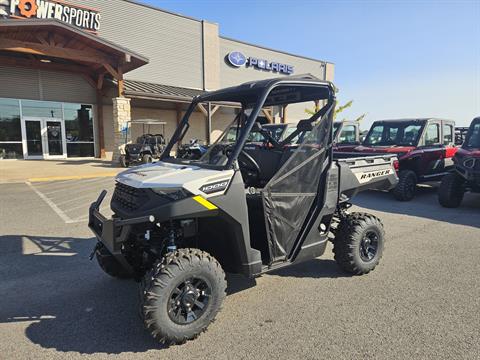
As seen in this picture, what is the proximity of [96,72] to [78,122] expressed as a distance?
2923mm

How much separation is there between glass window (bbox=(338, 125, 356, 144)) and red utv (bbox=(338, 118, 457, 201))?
125 cm

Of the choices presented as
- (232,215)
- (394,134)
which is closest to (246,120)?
(232,215)

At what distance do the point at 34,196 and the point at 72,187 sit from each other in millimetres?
1581

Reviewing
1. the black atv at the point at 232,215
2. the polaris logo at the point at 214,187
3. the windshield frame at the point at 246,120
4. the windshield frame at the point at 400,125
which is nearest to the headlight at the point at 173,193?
the black atv at the point at 232,215

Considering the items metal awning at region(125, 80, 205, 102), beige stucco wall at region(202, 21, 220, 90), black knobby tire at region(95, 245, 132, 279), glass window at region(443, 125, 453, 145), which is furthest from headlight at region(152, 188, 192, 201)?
beige stucco wall at region(202, 21, 220, 90)

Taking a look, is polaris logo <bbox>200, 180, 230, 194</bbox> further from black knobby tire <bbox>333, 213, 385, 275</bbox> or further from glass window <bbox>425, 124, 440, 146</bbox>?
glass window <bbox>425, 124, 440, 146</bbox>

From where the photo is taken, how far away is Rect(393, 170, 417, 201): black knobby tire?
852 cm

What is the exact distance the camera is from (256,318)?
3137mm

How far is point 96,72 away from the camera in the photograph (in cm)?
1888

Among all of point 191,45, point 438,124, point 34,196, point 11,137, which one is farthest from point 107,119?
point 438,124

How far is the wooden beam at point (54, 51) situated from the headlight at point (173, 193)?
Answer: 1405 centimetres

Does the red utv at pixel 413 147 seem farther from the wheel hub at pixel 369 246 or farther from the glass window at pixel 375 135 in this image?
the wheel hub at pixel 369 246

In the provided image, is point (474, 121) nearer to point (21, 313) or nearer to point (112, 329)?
point (112, 329)

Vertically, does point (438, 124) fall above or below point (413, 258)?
above
